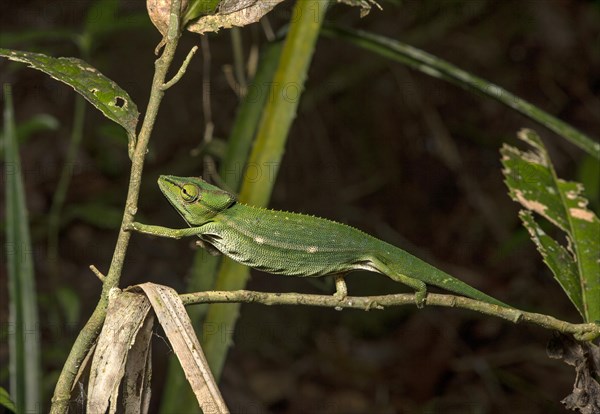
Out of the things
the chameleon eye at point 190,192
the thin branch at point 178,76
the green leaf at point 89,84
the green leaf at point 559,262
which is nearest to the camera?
the thin branch at point 178,76

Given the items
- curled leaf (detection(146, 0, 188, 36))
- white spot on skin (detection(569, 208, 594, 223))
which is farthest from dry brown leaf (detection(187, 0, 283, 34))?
white spot on skin (detection(569, 208, 594, 223))

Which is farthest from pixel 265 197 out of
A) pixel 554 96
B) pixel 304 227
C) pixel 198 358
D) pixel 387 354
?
pixel 554 96

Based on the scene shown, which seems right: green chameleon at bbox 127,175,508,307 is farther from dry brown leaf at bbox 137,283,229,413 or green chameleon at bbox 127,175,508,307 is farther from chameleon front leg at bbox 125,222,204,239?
dry brown leaf at bbox 137,283,229,413

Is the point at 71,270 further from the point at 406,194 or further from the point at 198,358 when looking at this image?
the point at 198,358

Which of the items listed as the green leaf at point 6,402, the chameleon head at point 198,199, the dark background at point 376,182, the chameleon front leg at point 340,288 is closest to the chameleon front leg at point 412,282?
the chameleon front leg at point 340,288

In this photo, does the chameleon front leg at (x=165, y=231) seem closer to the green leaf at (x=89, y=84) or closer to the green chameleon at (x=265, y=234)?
the green chameleon at (x=265, y=234)

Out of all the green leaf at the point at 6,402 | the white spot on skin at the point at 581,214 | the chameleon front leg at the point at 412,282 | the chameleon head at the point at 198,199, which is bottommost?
the green leaf at the point at 6,402

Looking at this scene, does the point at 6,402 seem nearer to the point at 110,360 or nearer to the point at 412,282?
the point at 110,360
